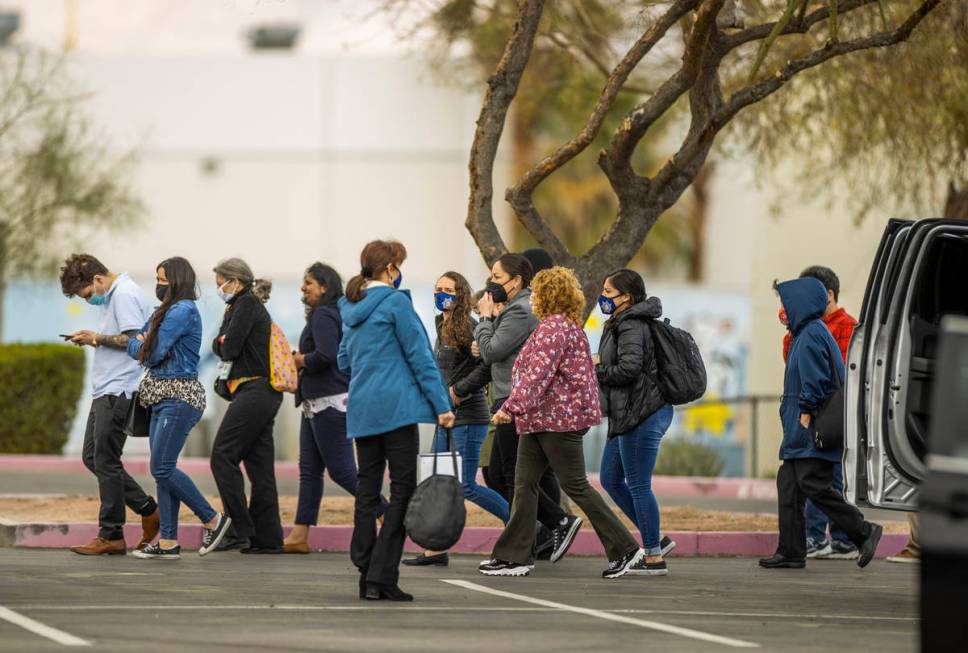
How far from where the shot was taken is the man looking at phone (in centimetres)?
1166

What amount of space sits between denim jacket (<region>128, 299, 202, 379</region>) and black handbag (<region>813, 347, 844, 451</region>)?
13.0 feet

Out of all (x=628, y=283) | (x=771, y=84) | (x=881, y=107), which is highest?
(x=881, y=107)

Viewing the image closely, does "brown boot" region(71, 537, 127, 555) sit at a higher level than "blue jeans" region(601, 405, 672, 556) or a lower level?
lower

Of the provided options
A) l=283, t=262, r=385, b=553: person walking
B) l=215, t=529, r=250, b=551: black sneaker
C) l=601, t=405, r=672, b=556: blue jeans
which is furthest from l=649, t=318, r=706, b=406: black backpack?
l=215, t=529, r=250, b=551: black sneaker

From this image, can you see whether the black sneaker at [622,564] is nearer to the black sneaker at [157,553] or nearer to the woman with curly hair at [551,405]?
the woman with curly hair at [551,405]

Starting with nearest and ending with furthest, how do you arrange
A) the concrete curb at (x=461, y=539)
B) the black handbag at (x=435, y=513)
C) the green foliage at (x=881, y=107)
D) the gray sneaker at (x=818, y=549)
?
the black handbag at (x=435, y=513), the concrete curb at (x=461, y=539), the gray sneaker at (x=818, y=549), the green foliage at (x=881, y=107)

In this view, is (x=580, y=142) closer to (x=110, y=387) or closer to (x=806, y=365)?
(x=806, y=365)

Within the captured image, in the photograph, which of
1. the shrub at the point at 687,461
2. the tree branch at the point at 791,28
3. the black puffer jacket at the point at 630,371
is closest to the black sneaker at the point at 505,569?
the black puffer jacket at the point at 630,371

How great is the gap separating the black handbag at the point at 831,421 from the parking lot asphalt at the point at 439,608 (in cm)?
85

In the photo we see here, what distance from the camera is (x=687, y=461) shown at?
21562mm

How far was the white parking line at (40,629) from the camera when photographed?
7688mm

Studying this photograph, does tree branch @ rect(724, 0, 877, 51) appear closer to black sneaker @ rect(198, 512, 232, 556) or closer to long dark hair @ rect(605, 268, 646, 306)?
long dark hair @ rect(605, 268, 646, 306)

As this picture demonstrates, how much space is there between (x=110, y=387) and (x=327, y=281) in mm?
1599

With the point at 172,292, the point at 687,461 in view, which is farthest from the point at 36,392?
the point at 172,292
